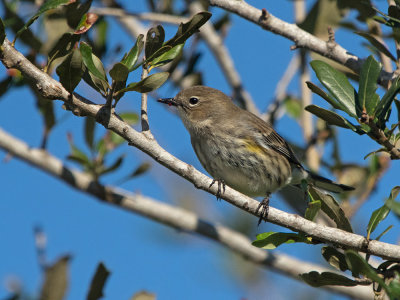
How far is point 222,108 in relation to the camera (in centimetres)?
615

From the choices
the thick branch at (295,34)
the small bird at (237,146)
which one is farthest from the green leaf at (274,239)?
the small bird at (237,146)

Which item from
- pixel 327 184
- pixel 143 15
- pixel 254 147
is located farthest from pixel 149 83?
pixel 327 184

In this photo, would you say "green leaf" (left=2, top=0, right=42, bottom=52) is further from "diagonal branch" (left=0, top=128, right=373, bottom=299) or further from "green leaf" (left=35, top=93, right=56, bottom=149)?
"diagonal branch" (left=0, top=128, right=373, bottom=299)

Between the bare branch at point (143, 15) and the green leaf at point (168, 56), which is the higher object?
the bare branch at point (143, 15)

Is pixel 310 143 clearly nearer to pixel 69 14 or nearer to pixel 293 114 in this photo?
pixel 293 114

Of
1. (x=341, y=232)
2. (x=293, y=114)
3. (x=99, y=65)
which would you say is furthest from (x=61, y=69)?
(x=293, y=114)

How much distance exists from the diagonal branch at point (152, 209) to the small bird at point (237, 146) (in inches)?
19.8

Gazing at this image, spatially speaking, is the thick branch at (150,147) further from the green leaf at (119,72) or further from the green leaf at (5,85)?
the green leaf at (5,85)

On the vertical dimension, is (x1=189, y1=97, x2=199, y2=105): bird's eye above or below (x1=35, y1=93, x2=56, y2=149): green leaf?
above

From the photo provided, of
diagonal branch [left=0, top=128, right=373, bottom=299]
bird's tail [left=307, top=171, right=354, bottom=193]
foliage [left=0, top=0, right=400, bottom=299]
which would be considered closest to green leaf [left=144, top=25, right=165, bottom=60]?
foliage [left=0, top=0, right=400, bottom=299]

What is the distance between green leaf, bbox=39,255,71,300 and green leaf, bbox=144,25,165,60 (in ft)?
5.51

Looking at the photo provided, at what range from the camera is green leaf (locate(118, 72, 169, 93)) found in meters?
3.16

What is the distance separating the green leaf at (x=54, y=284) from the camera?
395 cm

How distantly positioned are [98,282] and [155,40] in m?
1.63
